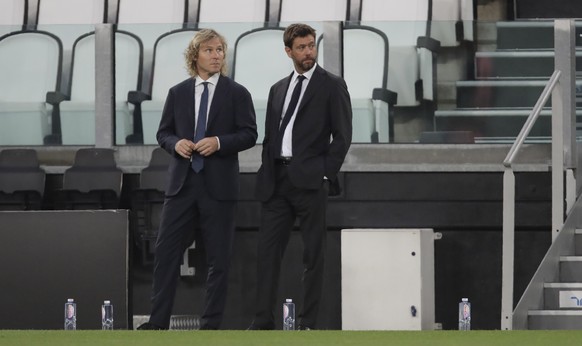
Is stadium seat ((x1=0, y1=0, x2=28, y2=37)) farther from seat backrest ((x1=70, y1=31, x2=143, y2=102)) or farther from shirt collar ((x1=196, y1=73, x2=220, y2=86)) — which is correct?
shirt collar ((x1=196, y1=73, x2=220, y2=86))

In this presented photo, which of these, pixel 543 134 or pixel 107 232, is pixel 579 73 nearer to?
pixel 543 134

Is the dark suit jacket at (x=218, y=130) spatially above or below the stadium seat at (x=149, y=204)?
above

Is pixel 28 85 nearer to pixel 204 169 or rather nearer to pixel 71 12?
pixel 204 169

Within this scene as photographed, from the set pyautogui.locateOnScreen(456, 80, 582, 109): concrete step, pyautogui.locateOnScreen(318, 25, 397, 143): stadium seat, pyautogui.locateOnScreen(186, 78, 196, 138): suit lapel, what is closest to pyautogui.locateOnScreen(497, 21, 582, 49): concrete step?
pyautogui.locateOnScreen(456, 80, 582, 109): concrete step

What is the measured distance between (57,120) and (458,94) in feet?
8.90

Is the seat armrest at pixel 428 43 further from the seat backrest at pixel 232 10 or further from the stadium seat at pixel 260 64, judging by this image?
the seat backrest at pixel 232 10

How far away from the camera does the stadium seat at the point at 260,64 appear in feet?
35.0

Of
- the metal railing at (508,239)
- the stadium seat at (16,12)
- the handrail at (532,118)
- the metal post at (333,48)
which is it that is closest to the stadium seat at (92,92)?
the metal post at (333,48)

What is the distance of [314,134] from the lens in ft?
28.4

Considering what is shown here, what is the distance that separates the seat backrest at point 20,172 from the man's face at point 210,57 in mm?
2291

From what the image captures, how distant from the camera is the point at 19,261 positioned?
9.61 metres

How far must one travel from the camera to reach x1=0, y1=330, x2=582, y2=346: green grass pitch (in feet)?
22.9

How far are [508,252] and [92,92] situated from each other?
3.30m

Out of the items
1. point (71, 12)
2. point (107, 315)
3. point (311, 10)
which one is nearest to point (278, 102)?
point (107, 315)
